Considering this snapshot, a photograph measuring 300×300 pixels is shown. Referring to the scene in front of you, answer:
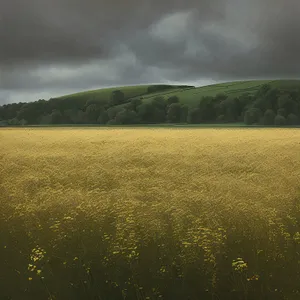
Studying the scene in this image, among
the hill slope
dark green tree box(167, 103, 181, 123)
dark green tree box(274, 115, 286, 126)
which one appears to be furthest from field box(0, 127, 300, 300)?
dark green tree box(167, 103, 181, 123)

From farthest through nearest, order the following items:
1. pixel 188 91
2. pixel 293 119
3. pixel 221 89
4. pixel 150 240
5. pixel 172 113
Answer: pixel 188 91
pixel 221 89
pixel 172 113
pixel 293 119
pixel 150 240

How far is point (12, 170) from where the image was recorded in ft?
37.0

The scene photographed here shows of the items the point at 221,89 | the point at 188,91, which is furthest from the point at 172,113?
the point at 188,91

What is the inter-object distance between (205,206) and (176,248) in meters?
1.54

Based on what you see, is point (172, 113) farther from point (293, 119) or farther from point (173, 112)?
point (293, 119)

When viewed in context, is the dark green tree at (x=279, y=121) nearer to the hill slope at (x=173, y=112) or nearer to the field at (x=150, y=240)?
the hill slope at (x=173, y=112)

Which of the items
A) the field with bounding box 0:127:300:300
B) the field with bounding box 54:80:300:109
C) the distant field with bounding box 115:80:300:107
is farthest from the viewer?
the field with bounding box 54:80:300:109

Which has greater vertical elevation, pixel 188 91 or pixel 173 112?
pixel 188 91

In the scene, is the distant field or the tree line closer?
the tree line

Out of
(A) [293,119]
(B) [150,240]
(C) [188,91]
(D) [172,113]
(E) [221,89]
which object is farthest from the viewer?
(C) [188,91]

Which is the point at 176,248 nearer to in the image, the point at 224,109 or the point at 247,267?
the point at 247,267

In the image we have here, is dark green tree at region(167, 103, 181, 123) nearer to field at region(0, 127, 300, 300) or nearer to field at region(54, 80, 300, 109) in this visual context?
field at region(54, 80, 300, 109)

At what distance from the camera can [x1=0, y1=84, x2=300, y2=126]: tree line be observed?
183ft

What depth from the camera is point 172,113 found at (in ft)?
206
